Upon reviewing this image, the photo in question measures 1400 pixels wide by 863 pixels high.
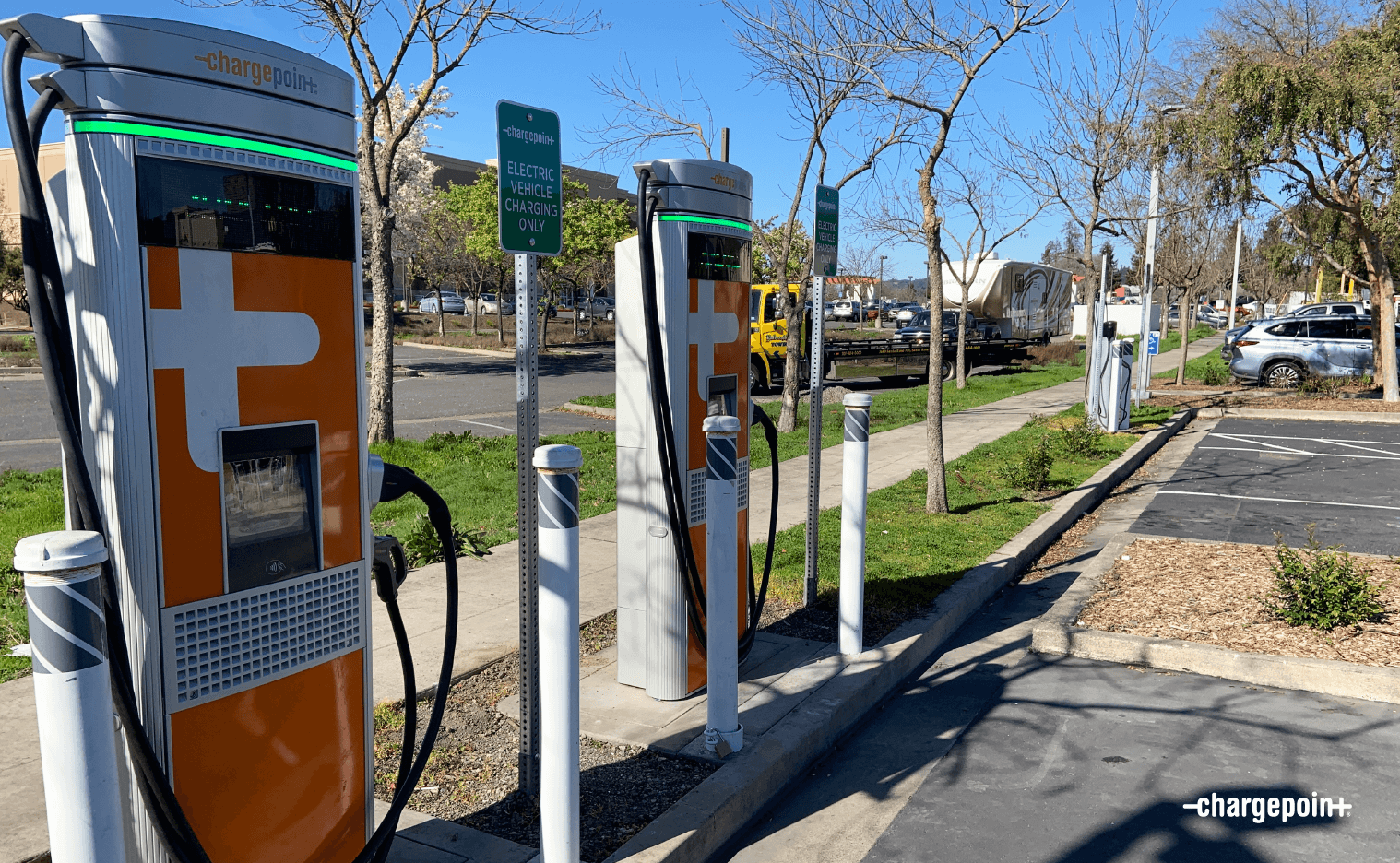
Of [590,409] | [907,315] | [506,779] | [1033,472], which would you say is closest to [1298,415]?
[1033,472]

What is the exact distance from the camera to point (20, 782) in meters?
3.75

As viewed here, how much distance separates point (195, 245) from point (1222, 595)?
20.5 ft

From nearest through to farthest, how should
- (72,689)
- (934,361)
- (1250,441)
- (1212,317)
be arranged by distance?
(72,689) < (934,361) < (1250,441) < (1212,317)

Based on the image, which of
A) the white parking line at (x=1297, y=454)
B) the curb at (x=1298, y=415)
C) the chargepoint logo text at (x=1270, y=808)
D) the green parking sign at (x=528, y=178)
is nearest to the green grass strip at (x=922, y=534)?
the chargepoint logo text at (x=1270, y=808)

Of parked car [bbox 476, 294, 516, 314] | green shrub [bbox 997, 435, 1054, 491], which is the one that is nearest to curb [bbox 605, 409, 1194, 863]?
green shrub [bbox 997, 435, 1054, 491]

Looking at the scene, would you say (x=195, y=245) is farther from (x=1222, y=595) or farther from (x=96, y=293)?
(x=1222, y=595)

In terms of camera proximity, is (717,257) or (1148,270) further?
(1148,270)

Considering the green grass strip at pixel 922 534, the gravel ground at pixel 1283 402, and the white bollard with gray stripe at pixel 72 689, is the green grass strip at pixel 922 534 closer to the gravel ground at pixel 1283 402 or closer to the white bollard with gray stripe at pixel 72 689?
the white bollard with gray stripe at pixel 72 689

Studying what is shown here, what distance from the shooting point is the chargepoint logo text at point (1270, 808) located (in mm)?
3906

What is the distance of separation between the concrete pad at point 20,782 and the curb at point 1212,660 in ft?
15.8

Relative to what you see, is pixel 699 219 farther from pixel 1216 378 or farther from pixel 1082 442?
pixel 1216 378

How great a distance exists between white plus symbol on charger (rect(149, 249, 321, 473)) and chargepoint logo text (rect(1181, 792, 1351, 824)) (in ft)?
12.2

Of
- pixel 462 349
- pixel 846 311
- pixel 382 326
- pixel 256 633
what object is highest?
pixel 846 311

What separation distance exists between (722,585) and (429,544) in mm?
3661
